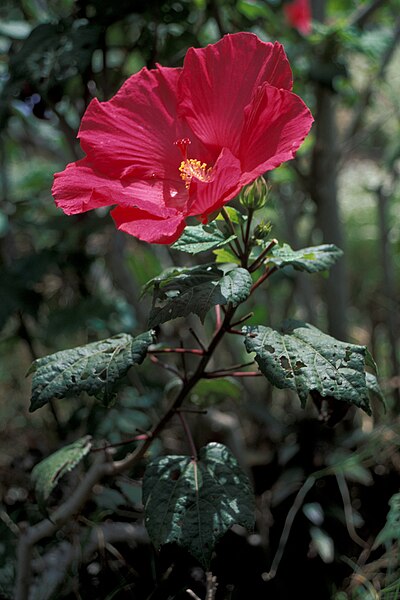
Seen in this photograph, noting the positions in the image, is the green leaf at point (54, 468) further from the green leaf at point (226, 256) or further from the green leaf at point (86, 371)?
the green leaf at point (226, 256)

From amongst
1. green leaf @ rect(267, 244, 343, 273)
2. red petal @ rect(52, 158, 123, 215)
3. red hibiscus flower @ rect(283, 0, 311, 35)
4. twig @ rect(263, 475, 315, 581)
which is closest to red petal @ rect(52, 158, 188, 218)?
red petal @ rect(52, 158, 123, 215)

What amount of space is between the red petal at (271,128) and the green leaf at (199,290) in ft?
0.31

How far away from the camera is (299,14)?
142 cm

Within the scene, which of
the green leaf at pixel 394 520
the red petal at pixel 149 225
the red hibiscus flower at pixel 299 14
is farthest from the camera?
the red hibiscus flower at pixel 299 14

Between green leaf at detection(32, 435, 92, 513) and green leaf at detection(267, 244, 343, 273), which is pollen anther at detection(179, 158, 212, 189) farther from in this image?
green leaf at detection(32, 435, 92, 513)

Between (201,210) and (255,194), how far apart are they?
0.07 metres

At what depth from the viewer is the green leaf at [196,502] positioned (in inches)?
26.5

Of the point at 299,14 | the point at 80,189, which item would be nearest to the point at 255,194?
the point at 80,189

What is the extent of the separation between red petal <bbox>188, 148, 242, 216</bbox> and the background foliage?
0.29 meters

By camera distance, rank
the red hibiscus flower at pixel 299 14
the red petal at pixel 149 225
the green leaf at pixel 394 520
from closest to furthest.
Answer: the red petal at pixel 149 225 → the green leaf at pixel 394 520 → the red hibiscus flower at pixel 299 14

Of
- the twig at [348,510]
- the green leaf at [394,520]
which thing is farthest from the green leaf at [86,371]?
the twig at [348,510]

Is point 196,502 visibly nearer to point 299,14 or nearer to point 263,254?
point 263,254

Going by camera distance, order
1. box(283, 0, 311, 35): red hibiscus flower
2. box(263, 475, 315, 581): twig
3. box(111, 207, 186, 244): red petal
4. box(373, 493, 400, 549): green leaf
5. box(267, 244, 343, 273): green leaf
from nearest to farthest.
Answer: box(111, 207, 186, 244): red petal, box(267, 244, 343, 273): green leaf, box(373, 493, 400, 549): green leaf, box(263, 475, 315, 581): twig, box(283, 0, 311, 35): red hibiscus flower

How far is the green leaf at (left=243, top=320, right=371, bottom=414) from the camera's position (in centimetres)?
59
